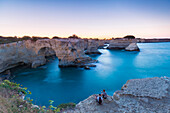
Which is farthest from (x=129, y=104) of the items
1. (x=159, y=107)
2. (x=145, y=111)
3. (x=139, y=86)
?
(x=139, y=86)

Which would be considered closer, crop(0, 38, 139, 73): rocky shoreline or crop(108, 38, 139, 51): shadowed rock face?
crop(0, 38, 139, 73): rocky shoreline

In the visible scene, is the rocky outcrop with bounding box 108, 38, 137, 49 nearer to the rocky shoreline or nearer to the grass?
the rocky shoreline

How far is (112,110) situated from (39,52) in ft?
57.1

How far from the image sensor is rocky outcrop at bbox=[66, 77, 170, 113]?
516 centimetres

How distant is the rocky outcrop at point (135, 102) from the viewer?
16.9 ft

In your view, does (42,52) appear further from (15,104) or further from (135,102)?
(135,102)

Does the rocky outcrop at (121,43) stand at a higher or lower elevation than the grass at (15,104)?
higher

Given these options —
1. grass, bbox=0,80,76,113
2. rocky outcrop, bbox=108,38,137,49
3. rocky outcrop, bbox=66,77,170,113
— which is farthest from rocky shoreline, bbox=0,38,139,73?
rocky outcrop, bbox=108,38,137,49

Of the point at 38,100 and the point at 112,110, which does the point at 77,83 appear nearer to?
the point at 38,100

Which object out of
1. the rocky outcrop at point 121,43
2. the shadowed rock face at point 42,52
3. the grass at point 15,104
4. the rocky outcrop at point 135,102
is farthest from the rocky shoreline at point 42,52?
the rocky outcrop at point 121,43

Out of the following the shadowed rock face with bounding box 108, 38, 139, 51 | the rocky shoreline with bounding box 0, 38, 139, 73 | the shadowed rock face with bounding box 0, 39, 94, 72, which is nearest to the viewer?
the shadowed rock face with bounding box 0, 39, 94, 72

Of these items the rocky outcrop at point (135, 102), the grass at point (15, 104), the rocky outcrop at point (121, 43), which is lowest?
the rocky outcrop at point (135, 102)

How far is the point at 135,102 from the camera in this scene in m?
5.75

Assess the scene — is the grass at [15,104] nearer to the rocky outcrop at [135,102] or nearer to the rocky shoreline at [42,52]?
the rocky outcrop at [135,102]
